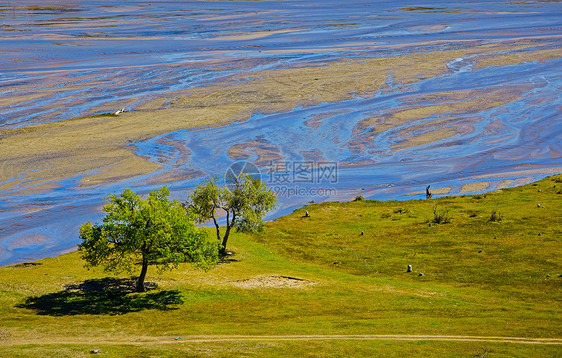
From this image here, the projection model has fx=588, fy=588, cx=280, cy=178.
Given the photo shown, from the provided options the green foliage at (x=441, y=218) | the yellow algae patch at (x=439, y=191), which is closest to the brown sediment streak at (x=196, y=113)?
the yellow algae patch at (x=439, y=191)

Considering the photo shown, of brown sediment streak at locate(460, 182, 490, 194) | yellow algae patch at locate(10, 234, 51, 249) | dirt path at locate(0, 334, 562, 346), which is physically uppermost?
brown sediment streak at locate(460, 182, 490, 194)

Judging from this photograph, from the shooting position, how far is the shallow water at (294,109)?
7206 cm

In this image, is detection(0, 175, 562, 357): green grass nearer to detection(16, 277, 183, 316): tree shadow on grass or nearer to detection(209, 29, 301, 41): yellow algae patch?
detection(16, 277, 183, 316): tree shadow on grass

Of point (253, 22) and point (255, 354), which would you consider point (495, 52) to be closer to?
point (253, 22)

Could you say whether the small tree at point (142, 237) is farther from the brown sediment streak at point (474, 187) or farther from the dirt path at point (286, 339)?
the brown sediment streak at point (474, 187)

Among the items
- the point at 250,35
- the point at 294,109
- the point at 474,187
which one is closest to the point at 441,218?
the point at 474,187

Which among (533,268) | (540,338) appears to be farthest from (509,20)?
(540,338)

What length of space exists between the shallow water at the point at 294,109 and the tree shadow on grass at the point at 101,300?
17.0 meters

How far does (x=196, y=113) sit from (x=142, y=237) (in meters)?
60.5

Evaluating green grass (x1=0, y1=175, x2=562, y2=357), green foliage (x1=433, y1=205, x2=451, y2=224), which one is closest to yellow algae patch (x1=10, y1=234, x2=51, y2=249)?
green grass (x1=0, y1=175, x2=562, y2=357)

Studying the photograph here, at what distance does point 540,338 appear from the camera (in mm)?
31641

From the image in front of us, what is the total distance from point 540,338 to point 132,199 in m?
26.5

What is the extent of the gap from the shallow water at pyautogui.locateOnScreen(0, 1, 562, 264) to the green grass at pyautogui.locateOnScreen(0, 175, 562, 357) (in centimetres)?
1451

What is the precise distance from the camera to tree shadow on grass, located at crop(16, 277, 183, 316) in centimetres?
3644
